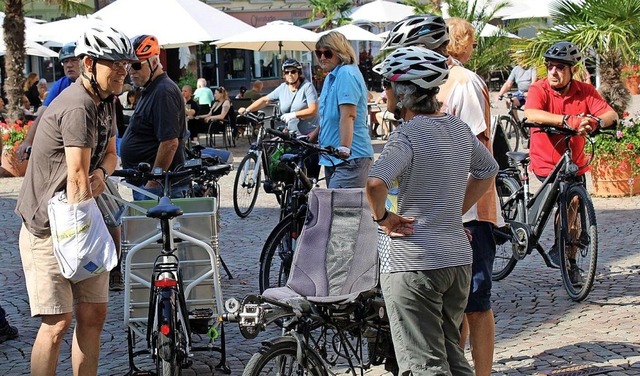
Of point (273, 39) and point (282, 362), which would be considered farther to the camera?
point (273, 39)

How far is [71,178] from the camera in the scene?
463 centimetres

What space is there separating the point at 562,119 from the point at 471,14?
57.5 ft

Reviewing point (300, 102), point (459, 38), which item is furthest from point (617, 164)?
point (459, 38)

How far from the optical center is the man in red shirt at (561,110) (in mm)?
7461

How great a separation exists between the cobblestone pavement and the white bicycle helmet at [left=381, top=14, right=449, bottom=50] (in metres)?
1.88

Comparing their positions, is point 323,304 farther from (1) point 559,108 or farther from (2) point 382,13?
(2) point 382,13

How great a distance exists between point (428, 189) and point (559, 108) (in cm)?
376

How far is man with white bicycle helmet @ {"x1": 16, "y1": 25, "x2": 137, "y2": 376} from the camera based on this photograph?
465 cm

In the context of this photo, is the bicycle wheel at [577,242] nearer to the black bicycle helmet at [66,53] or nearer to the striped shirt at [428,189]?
the striped shirt at [428,189]

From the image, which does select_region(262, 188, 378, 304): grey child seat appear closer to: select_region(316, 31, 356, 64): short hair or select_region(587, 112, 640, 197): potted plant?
select_region(316, 31, 356, 64): short hair

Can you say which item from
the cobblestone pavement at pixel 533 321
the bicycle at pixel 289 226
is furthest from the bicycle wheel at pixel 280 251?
the cobblestone pavement at pixel 533 321

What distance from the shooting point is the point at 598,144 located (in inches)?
495

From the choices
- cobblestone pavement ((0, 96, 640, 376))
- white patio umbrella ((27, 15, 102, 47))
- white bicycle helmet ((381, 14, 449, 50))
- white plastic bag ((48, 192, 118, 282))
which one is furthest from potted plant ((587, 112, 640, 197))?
white patio umbrella ((27, 15, 102, 47))

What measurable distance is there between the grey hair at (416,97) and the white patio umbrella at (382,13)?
27.6 meters
